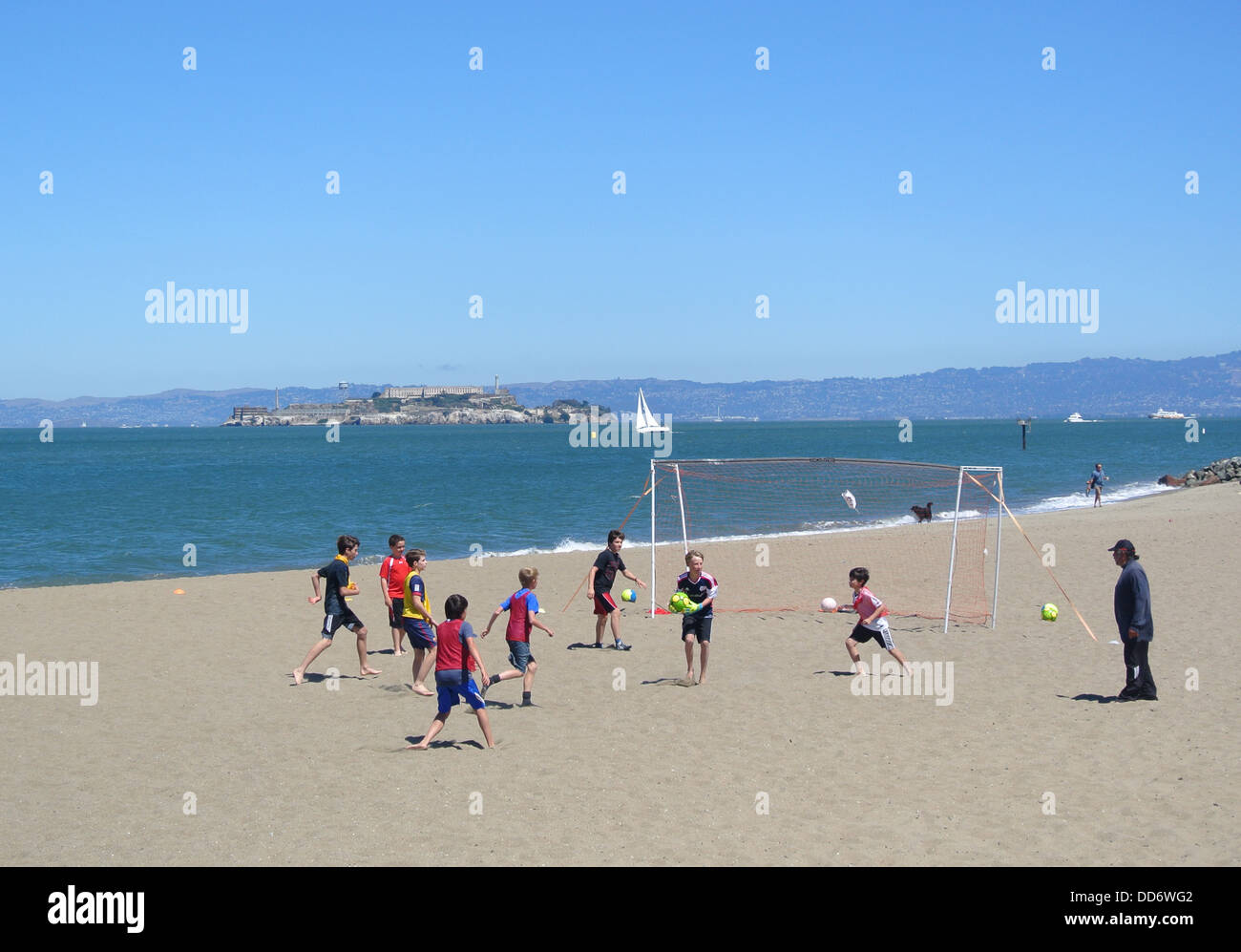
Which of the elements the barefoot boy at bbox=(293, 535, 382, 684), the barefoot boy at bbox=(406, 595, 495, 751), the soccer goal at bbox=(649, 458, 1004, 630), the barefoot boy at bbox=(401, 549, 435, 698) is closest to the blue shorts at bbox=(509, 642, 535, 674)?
the barefoot boy at bbox=(401, 549, 435, 698)

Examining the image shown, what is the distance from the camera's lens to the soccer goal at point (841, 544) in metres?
17.0

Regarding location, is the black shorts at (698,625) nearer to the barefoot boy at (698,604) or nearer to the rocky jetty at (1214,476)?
the barefoot boy at (698,604)

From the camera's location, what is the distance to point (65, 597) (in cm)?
1905

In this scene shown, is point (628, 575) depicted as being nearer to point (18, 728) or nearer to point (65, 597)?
point (18, 728)

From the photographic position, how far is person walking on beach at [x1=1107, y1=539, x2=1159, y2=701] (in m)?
10.1

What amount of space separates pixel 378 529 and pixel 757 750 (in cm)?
2730

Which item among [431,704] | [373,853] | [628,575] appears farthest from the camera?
[628,575]

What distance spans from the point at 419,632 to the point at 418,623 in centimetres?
11

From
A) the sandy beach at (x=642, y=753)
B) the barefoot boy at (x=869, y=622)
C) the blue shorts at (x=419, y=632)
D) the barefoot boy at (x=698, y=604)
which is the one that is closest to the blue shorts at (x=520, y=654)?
the sandy beach at (x=642, y=753)

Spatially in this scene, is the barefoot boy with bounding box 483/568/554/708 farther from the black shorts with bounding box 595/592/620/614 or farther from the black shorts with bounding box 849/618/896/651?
the black shorts with bounding box 849/618/896/651

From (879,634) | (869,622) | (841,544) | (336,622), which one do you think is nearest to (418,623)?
(336,622)

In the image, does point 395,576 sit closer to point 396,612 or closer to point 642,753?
point 396,612

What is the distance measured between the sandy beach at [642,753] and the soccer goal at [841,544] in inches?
62.6
